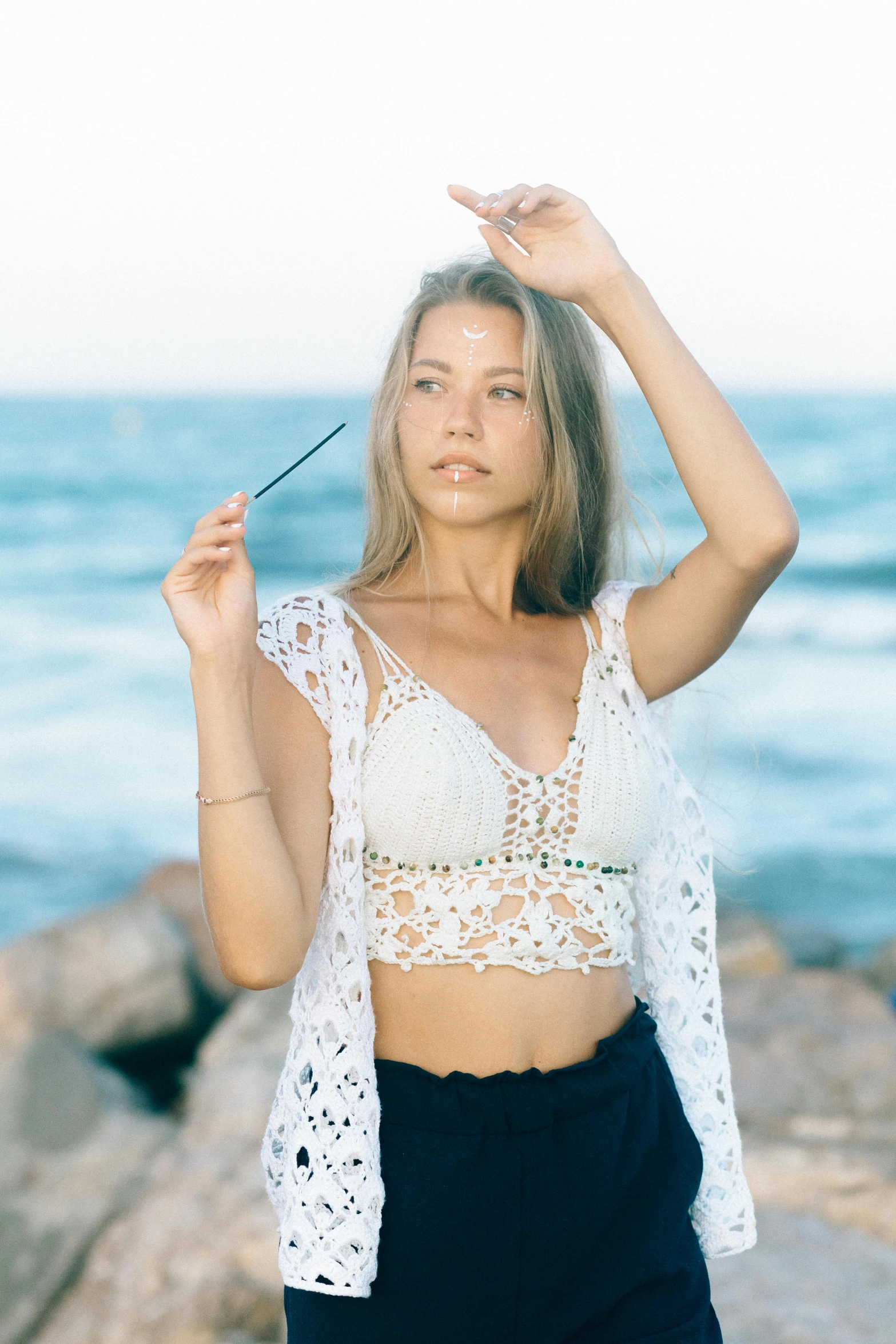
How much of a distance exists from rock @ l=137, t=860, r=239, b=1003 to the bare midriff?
2626mm

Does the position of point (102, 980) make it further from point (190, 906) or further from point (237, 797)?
point (237, 797)

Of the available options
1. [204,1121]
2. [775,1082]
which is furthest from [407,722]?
[775,1082]

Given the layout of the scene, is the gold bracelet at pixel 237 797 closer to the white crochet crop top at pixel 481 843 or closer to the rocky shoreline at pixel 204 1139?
the white crochet crop top at pixel 481 843

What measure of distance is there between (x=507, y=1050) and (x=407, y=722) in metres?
0.54

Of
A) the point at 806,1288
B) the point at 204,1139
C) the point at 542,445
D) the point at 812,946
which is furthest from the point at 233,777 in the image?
the point at 812,946

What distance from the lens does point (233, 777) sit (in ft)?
6.15

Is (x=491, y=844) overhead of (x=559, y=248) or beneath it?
beneath

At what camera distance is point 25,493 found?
24844 mm

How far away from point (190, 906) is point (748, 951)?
2.24 metres

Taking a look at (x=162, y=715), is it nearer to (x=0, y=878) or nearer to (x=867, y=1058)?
(x=0, y=878)

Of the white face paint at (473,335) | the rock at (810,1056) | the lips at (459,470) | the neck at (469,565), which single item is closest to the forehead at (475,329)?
the white face paint at (473,335)

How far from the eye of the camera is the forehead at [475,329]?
2482 mm

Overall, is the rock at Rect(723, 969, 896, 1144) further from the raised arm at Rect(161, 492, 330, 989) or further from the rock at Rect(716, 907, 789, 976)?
the raised arm at Rect(161, 492, 330, 989)

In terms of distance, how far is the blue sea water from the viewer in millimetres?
8047
